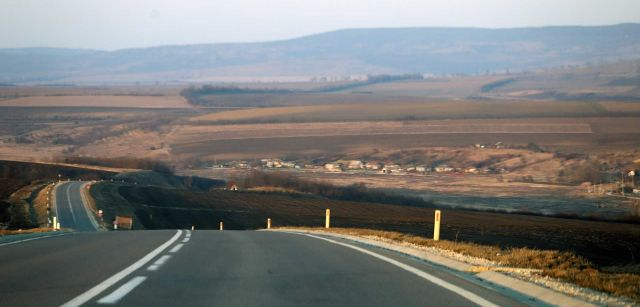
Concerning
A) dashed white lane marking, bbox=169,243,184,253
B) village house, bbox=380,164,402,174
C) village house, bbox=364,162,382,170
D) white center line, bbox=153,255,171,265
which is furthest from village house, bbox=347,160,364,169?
white center line, bbox=153,255,171,265

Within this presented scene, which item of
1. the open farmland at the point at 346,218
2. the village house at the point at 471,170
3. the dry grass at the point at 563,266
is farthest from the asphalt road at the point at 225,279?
the village house at the point at 471,170

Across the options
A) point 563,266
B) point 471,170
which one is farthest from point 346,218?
point 471,170

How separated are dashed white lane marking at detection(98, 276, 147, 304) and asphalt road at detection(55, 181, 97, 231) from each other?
3559cm

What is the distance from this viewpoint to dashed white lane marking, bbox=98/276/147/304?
29.4 ft

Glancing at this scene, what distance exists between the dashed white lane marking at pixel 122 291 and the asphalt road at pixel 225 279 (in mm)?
10

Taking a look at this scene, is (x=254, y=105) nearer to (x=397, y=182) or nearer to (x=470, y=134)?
(x=470, y=134)

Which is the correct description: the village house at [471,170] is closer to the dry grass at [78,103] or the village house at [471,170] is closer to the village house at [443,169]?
the village house at [443,169]

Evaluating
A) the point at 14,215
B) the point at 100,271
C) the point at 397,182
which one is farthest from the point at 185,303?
the point at 397,182

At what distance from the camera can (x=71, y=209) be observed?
57.1 metres

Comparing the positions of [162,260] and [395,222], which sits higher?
[162,260]

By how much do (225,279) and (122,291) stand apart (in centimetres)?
170

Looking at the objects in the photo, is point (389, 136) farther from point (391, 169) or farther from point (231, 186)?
point (231, 186)

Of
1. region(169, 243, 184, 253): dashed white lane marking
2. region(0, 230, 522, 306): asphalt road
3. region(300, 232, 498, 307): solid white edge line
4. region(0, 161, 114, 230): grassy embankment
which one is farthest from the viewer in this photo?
region(0, 161, 114, 230): grassy embankment

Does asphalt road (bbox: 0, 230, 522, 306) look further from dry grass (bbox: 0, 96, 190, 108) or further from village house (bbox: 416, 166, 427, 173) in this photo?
dry grass (bbox: 0, 96, 190, 108)
